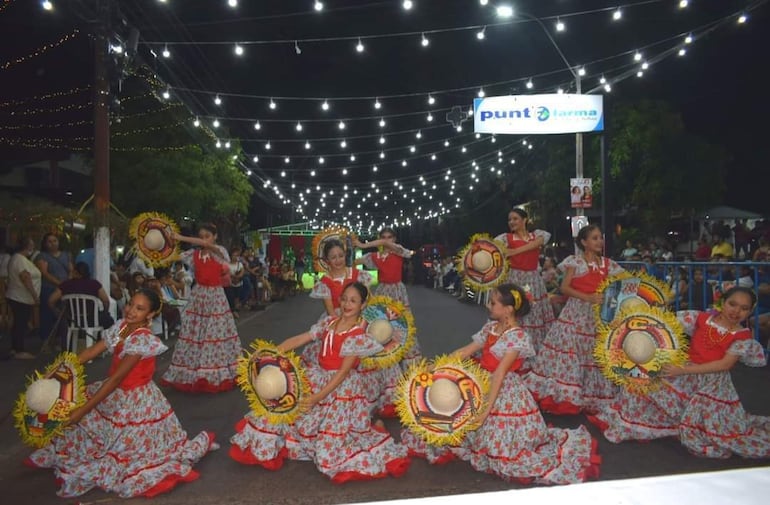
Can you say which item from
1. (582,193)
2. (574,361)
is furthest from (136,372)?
(582,193)

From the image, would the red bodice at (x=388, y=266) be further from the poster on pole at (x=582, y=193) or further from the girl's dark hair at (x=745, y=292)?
the poster on pole at (x=582, y=193)

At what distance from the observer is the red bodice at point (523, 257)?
23.0ft

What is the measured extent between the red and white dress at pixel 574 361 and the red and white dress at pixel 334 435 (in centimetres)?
211

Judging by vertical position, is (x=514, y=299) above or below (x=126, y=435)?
above

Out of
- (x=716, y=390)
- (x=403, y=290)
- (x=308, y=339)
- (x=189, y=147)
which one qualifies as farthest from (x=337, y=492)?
(x=189, y=147)

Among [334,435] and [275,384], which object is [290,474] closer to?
[334,435]

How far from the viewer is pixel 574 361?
6.21 meters

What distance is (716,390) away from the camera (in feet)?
16.5

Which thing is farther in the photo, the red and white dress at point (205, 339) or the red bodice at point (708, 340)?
the red and white dress at point (205, 339)

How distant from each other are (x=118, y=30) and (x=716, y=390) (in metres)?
10.8

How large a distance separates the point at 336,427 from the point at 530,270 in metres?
3.46

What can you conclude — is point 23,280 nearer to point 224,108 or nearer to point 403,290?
point 403,290

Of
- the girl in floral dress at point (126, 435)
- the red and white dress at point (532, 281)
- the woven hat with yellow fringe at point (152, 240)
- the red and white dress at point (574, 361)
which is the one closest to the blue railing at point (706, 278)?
the red and white dress at point (532, 281)

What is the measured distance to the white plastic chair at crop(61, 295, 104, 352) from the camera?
925 centimetres
